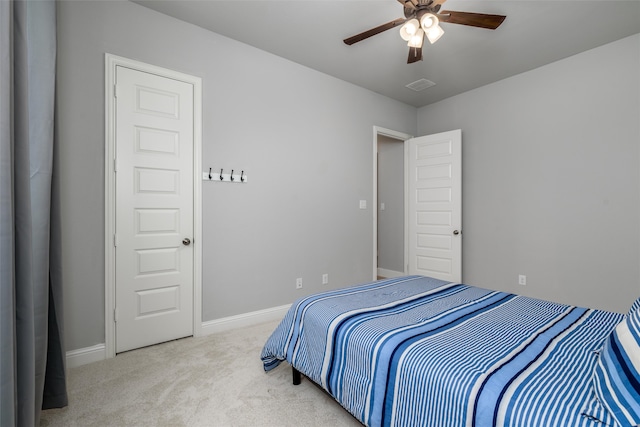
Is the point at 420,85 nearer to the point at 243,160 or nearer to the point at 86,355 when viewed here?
the point at 243,160

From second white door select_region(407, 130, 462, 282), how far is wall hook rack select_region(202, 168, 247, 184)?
8.49ft

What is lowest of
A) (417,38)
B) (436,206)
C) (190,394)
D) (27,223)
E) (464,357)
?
(190,394)

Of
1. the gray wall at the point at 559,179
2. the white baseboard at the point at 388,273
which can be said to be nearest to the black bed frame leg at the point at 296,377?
the gray wall at the point at 559,179

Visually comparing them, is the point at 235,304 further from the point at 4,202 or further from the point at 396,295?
the point at 4,202

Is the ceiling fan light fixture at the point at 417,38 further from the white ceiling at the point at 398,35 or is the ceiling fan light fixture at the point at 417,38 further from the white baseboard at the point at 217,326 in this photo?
the white baseboard at the point at 217,326

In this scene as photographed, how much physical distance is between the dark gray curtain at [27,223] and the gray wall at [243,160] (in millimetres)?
444

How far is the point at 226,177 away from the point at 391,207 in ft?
9.74

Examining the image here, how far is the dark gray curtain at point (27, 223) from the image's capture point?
0.86 m

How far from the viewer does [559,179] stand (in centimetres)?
329

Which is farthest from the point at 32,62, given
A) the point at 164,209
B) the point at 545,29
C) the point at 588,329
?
the point at 545,29

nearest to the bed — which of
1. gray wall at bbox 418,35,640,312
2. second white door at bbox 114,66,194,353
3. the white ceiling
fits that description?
second white door at bbox 114,66,194,353

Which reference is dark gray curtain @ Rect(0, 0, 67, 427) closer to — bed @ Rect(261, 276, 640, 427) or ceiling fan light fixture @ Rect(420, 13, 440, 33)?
bed @ Rect(261, 276, 640, 427)

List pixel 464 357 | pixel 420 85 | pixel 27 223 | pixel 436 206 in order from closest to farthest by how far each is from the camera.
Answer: pixel 27 223 → pixel 464 357 → pixel 420 85 → pixel 436 206

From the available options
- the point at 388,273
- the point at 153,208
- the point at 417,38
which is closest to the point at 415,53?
the point at 417,38
